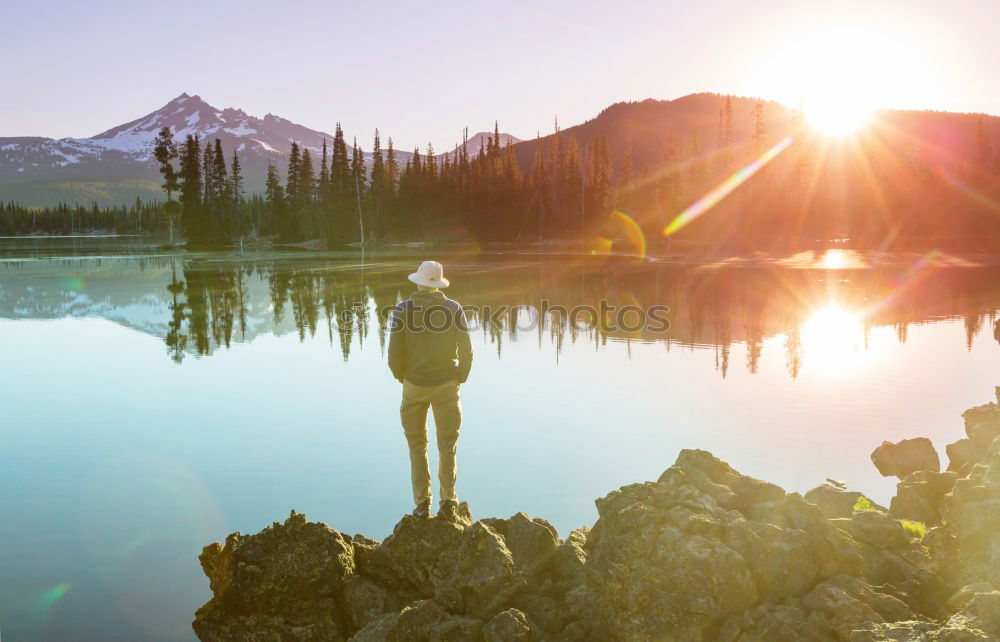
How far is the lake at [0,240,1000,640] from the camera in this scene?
6.96 metres

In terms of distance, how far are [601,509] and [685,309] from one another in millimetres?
18783

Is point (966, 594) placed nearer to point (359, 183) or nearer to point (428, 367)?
point (428, 367)

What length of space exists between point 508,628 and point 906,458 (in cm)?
610

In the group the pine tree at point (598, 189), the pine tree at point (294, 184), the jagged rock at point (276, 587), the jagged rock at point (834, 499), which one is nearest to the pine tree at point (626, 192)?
the pine tree at point (598, 189)

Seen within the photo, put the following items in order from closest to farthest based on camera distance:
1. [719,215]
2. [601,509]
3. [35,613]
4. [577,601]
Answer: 1. [577,601]
2. [35,613]
3. [601,509]
4. [719,215]

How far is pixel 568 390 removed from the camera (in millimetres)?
12773

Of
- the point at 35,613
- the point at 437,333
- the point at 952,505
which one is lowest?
the point at 35,613

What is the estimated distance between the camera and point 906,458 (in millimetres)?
8609

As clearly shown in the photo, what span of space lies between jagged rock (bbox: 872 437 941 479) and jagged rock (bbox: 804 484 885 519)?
60.6 inches

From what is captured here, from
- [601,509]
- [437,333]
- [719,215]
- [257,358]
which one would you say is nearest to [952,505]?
[601,509]

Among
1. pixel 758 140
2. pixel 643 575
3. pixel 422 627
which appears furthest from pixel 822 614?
pixel 758 140

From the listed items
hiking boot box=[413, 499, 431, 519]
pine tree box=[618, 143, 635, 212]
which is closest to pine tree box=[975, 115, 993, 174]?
pine tree box=[618, 143, 635, 212]

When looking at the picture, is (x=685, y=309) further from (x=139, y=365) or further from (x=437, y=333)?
(x=437, y=333)

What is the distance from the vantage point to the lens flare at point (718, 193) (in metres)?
91.5
